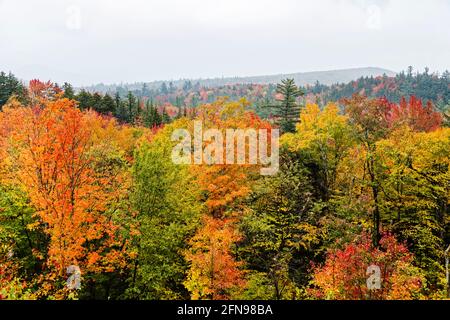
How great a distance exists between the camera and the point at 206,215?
26984mm

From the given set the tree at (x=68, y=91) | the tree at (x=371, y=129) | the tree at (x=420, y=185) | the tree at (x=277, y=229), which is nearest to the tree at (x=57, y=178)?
the tree at (x=277, y=229)

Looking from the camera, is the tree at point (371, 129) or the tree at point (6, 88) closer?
the tree at point (371, 129)

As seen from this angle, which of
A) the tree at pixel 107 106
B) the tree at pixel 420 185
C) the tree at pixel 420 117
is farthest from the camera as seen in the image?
the tree at pixel 107 106

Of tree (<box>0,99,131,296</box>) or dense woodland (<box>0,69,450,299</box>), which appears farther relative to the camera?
dense woodland (<box>0,69,450,299</box>)

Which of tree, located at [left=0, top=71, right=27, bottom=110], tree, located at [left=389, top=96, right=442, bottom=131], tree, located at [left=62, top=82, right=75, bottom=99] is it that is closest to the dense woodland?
tree, located at [left=389, top=96, right=442, bottom=131]

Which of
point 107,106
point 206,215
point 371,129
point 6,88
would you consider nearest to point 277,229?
point 206,215

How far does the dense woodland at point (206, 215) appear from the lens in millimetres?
20156

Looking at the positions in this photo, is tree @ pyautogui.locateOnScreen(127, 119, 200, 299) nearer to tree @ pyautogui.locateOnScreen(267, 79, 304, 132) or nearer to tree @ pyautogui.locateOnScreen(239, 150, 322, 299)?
tree @ pyautogui.locateOnScreen(239, 150, 322, 299)

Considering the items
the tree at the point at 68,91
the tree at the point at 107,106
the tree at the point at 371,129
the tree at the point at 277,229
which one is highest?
the tree at the point at 68,91

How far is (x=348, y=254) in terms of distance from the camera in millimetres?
18250

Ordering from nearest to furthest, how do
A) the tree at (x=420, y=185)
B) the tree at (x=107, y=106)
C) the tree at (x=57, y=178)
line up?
the tree at (x=57, y=178) → the tree at (x=420, y=185) → the tree at (x=107, y=106)

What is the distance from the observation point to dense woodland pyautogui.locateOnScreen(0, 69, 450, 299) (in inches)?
794

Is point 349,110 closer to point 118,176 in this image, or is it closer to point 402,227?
point 402,227

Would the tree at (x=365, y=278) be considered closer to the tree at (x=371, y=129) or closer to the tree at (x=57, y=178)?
the tree at (x=371, y=129)
